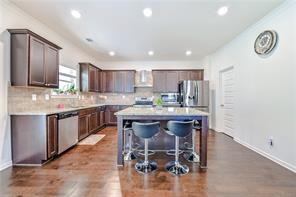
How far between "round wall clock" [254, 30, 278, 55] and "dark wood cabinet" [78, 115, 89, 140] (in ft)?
14.5

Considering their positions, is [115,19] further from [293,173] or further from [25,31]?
[293,173]

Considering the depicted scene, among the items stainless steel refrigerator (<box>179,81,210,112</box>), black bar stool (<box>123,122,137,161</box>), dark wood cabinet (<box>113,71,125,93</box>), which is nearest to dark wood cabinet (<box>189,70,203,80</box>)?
stainless steel refrigerator (<box>179,81,210,112</box>)

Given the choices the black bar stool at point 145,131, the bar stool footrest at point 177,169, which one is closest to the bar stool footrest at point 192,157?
the bar stool footrest at point 177,169

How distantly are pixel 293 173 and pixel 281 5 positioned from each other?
280 centimetres

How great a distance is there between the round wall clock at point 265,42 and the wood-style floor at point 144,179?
2099 millimetres

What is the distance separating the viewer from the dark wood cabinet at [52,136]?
3.29m

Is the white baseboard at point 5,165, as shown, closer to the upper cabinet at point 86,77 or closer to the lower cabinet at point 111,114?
the upper cabinet at point 86,77

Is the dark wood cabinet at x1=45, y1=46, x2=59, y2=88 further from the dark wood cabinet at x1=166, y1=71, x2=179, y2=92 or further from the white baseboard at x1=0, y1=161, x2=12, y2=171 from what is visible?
the dark wood cabinet at x1=166, y1=71, x2=179, y2=92

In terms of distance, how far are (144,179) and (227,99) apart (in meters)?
4.11

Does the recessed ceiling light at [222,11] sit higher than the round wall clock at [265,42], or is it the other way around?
the recessed ceiling light at [222,11]

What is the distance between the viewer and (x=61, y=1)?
312 centimetres

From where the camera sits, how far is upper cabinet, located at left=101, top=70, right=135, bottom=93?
760cm

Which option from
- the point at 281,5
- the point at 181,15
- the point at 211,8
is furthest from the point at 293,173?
the point at 181,15

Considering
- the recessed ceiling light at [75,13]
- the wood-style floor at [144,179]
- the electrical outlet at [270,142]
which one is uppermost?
the recessed ceiling light at [75,13]
